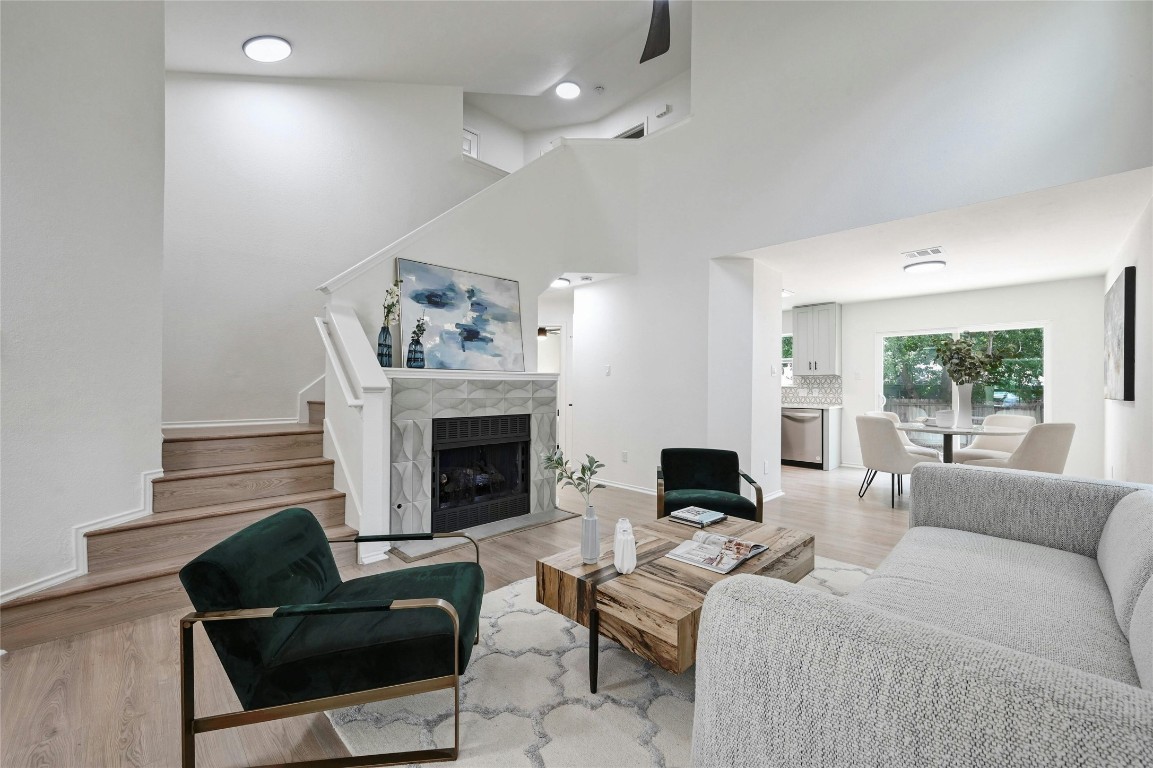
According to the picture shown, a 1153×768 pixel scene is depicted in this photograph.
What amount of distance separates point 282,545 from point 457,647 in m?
0.76

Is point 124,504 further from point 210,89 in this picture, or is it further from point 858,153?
point 858,153

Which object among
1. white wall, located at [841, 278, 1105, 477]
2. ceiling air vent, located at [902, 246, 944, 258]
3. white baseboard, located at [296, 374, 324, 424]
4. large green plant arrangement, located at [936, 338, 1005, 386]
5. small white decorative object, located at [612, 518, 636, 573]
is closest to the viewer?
small white decorative object, located at [612, 518, 636, 573]

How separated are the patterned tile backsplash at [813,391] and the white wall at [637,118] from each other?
162 inches

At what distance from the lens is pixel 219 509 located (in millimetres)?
2961

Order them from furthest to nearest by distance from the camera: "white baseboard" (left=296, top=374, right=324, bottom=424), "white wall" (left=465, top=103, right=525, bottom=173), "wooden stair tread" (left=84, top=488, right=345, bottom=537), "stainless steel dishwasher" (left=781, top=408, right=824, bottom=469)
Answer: "stainless steel dishwasher" (left=781, top=408, right=824, bottom=469), "white wall" (left=465, top=103, right=525, bottom=173), "white baseboard" (left=296, top=374, right=324, bottom=424), "wooden stair tread" (left=84, top=488, right=345, bottom=537)

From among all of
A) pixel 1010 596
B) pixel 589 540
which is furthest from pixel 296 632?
pixel 1010 596

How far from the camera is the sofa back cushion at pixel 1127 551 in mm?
1455

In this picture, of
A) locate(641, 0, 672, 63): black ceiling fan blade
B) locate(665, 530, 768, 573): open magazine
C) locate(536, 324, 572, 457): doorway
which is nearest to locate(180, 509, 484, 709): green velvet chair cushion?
locate(665, 530, 768, 573): open magazine

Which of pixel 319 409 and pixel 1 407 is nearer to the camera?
pixel 1 407

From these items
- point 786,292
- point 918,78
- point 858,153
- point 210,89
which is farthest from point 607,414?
point 210,89

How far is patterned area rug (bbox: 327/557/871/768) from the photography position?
160cm

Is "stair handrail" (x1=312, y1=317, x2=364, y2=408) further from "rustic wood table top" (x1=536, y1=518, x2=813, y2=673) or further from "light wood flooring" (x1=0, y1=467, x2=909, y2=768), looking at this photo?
"rustic wood table top" (x1=536, y1=518, x2=813, y2=673)

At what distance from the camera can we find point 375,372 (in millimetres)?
3264

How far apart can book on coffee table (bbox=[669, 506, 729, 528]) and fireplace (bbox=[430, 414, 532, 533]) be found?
1.79 m
